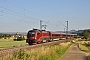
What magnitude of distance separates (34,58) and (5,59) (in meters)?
4.07

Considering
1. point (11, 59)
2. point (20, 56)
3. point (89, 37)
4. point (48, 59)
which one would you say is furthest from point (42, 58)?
point (89, 37)

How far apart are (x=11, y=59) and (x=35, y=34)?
1157 inches

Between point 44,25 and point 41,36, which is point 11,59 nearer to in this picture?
point 41,36

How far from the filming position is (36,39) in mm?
45656

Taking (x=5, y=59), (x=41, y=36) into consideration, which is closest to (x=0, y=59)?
(x=5, y=59)

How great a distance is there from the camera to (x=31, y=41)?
44906mm

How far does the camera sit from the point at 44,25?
7675cm

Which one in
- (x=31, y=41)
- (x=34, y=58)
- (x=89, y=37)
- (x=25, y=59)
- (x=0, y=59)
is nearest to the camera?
(x=0, y=59)

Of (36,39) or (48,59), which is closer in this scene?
(48,59)

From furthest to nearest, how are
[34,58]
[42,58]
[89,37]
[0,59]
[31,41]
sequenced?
[89,37]
[31,41]
[42,58]
[34,58]
[0,59]

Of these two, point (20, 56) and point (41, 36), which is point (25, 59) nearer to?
point (20, 56)

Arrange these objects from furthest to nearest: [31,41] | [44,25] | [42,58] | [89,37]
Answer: [89,37], [44,25], [31,41], [42,58]

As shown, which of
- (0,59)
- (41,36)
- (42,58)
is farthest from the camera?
(41,36)

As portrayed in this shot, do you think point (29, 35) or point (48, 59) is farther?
point (29, 35)
